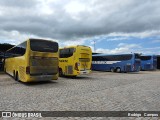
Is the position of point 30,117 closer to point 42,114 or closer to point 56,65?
point 42,114

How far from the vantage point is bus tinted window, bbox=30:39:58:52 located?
13219 mm

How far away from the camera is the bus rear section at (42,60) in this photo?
13.1 m

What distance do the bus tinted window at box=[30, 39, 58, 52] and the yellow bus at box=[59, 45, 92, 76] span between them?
13.9ft

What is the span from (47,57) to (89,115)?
315 inches

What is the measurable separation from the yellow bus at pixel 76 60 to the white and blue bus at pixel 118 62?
11.4m

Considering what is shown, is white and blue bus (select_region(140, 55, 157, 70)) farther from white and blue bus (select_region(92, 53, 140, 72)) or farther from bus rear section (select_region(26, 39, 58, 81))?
bus rear section (select_region(26, 39, 58, 81))

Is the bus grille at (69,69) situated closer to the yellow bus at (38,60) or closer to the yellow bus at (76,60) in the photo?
the yellow bus at (76,60)

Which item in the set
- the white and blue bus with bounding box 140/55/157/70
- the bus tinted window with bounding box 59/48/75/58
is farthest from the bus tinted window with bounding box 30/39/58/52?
the white and blue bus with bounding box 140/55/157/70

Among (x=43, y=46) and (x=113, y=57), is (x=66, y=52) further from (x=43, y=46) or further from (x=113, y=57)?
(x=113, y=57)

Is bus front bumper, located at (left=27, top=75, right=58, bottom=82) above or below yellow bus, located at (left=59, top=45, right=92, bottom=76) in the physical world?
below

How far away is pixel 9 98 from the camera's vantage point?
29.2 ft

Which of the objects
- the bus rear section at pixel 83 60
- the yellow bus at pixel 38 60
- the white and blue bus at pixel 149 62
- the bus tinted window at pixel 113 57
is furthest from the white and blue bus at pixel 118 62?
the yellow bus at pixel 38 60

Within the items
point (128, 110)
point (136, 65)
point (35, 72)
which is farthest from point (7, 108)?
point (136, 65)

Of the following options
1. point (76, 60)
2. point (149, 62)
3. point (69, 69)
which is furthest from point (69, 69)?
point (149, 62)
